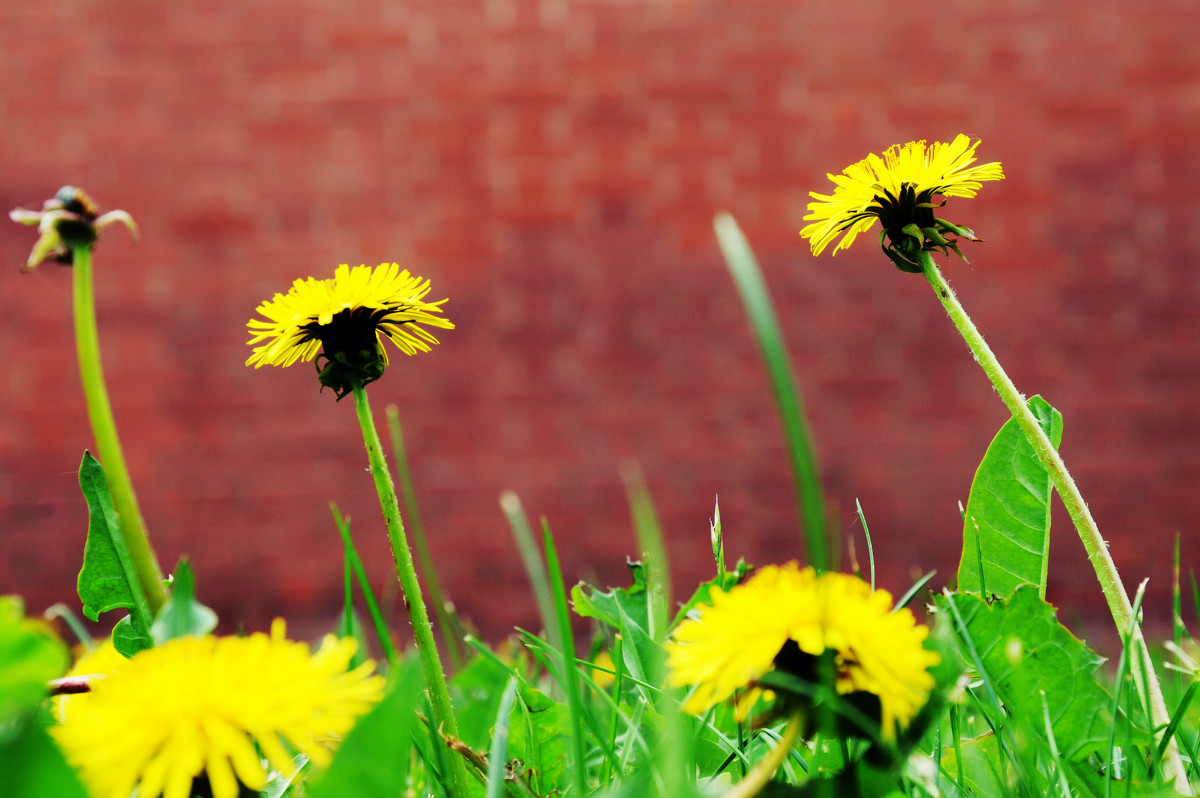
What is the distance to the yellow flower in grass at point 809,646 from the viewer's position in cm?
16

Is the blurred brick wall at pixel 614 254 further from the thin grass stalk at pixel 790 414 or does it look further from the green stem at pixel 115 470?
the thin grass stalk at pixel 790 414

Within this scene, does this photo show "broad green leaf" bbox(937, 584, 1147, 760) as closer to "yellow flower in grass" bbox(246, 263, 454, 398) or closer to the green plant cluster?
the green plant cluster

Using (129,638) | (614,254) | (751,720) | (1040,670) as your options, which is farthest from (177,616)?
(614,254)

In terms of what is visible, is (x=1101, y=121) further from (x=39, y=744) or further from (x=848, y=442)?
(x=39, y=744)

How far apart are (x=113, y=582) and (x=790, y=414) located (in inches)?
11.4

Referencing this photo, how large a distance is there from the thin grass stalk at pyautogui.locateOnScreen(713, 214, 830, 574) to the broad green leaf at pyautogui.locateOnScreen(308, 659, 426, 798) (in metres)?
0.07

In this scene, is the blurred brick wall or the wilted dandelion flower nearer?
the wilted dandelion flower

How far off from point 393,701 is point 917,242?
21cm

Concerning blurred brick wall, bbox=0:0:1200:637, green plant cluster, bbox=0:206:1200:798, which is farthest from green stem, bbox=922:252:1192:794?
blurred brick wall, bbox=0:0:1200:637

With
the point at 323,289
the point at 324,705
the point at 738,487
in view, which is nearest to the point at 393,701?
the point at 324,705

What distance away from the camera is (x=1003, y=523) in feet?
1.02

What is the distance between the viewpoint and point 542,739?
0.32 meters

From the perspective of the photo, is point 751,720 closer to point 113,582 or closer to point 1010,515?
point 1010,515

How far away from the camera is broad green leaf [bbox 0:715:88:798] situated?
0.13 meters
